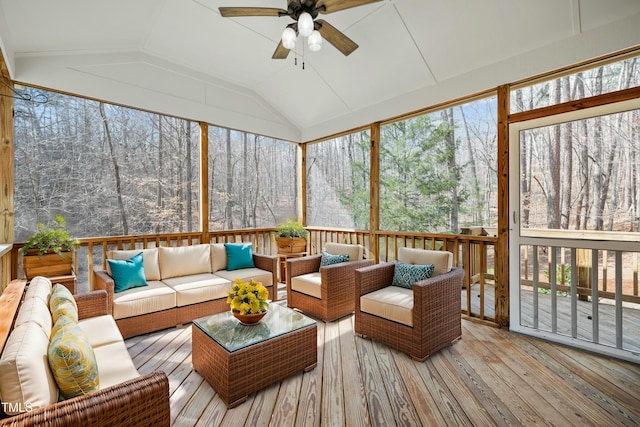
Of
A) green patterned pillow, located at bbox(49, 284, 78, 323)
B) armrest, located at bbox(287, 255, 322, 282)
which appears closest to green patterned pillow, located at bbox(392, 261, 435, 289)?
armrest, located at bbox(287, 255, 322, 282)

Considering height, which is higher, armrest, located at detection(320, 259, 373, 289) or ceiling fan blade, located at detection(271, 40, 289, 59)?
ceiling fan blade, located at detection(271, 40, 289, 59)

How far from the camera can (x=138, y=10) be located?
10.1ft

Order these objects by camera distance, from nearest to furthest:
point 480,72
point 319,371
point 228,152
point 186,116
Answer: point 319,371
point 480,72
point 186,116
point 228,152

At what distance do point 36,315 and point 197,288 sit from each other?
6.12 ft

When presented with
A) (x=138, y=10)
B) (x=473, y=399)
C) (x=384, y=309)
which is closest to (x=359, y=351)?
(x=384, y=309)

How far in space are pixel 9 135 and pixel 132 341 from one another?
8.18 feet

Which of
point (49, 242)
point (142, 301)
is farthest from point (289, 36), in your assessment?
point (49, 242)

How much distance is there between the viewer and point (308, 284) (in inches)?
145

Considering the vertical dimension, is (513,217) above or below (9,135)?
below

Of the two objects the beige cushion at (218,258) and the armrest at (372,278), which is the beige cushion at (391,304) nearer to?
the armrest at (372,278)

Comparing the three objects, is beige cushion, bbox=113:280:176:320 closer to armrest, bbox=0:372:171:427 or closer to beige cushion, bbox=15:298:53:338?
beige cushion, bbox=15:298:53:338

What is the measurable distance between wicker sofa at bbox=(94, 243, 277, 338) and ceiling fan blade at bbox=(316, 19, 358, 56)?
274cm

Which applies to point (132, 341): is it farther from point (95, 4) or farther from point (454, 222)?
point (454, 222)

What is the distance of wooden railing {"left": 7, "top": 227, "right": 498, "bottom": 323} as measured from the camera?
11.3 ft
